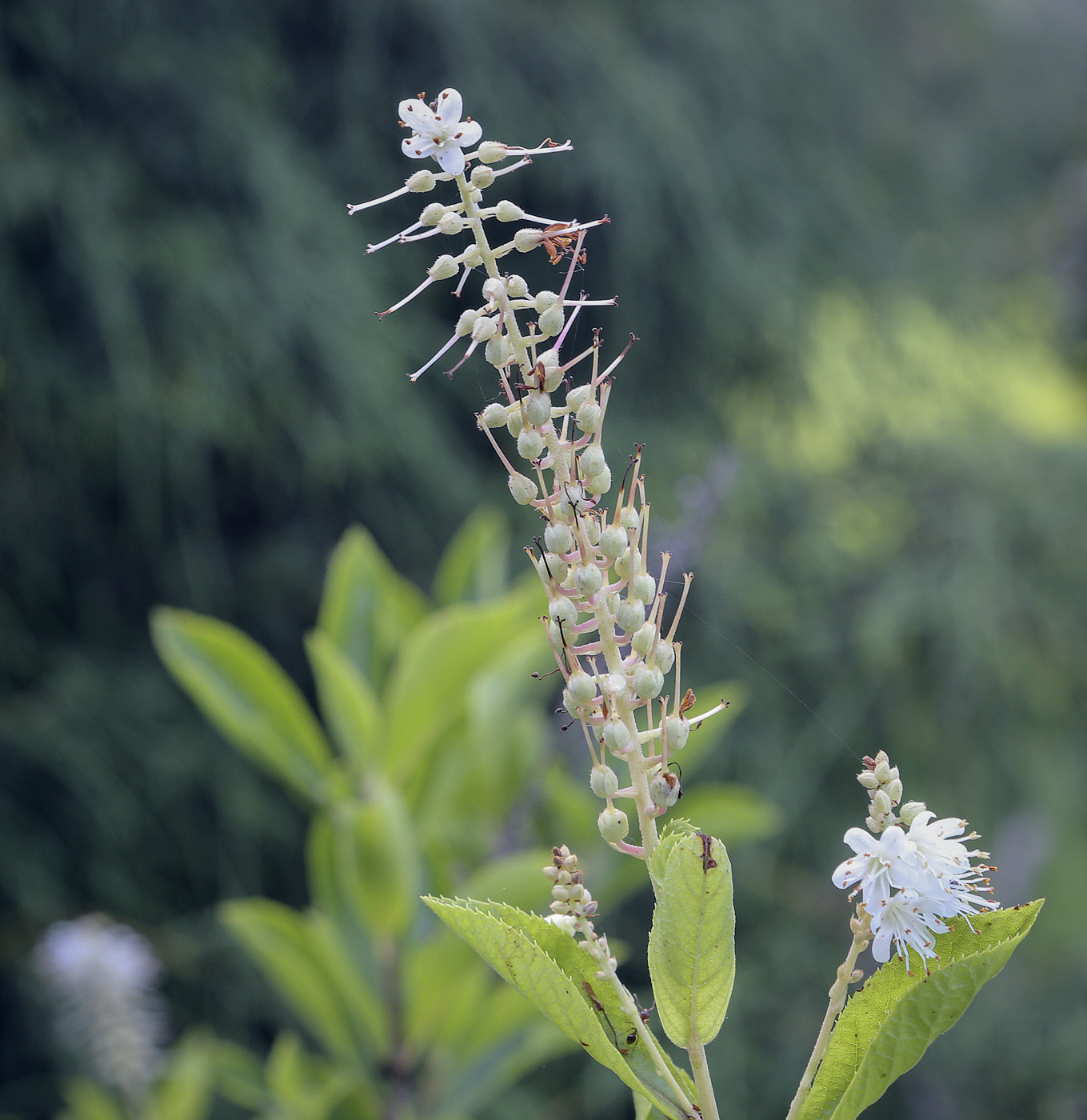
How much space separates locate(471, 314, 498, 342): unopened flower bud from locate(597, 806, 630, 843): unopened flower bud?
6.5 inches

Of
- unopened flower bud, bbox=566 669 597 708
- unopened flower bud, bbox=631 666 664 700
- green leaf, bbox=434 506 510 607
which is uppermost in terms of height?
green leaf, bbox=434 506 510 607

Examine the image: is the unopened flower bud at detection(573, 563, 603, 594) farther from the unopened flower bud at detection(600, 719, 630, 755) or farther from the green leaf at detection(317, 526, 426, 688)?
the green leaf at detection(317, 526, 426, 688)

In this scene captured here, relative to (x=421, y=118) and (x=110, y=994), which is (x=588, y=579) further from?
(x=110, y=994)

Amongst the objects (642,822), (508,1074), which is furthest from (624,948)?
(642,822)

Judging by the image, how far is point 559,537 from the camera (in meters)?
0.34

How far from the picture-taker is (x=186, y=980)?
5.22 feet

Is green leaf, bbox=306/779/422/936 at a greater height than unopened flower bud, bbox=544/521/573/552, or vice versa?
green leaf, bbox=306/779/422/936

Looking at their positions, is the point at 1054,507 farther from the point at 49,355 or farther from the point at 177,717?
the point at 49,355

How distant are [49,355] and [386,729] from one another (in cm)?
86

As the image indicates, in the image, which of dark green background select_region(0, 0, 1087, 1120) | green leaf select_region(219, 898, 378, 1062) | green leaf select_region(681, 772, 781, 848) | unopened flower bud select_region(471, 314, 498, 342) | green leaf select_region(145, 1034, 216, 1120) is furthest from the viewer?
dark green background select_region(0, 0, 1087, 1120)

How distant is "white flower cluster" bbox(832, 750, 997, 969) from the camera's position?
1.13 ft

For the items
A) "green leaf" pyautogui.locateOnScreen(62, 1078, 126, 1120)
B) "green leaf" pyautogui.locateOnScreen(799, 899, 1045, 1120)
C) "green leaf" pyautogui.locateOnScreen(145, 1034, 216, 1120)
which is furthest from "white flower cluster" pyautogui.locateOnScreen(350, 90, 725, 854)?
"green leaf" pyautogui.locateOnScreen(62, 1078, 126, 1120)

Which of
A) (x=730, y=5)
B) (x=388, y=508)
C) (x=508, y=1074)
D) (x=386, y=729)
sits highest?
(x=730, y=5)

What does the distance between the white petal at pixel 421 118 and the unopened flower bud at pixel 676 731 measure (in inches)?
8.5
